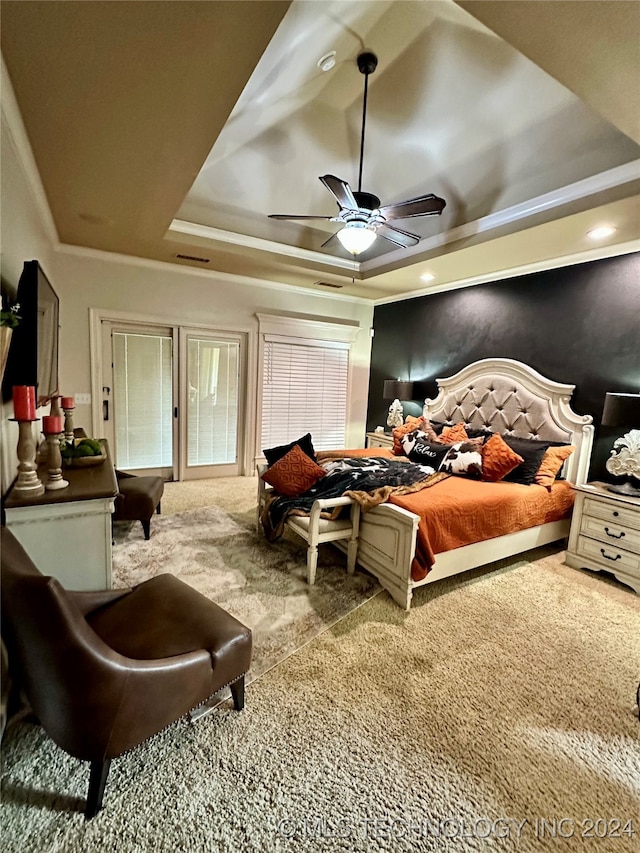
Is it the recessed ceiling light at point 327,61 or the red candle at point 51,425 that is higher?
the recessed ceiling light at point 327,61

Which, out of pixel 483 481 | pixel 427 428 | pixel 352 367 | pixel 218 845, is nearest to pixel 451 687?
pixel 218 845

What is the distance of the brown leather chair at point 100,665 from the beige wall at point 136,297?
146 centimetres

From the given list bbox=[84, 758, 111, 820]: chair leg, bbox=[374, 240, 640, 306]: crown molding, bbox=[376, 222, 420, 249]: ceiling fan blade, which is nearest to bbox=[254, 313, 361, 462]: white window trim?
bbox=[374, 240, 640, 306]: crown molding

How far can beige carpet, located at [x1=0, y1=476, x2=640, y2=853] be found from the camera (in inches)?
49.9

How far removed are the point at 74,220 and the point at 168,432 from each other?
97.1 inches

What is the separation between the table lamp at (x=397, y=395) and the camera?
523 centimetres

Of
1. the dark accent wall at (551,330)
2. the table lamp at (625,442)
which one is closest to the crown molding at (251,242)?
the dark accent wall at (551,330)

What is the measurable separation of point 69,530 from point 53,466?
13.2 inches

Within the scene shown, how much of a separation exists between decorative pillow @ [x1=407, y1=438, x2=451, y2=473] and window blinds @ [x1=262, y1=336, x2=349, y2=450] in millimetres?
2063

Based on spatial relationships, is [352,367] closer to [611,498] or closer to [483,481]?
[483,481]

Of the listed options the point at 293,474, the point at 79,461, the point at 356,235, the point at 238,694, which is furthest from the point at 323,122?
the point at 238,694

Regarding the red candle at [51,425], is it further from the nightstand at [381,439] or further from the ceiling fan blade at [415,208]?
the nightstand at [381,439]

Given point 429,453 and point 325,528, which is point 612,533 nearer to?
point 429,453

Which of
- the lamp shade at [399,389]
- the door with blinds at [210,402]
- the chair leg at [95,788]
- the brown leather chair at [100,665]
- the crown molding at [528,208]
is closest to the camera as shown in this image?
the brown leather chair at [100,665]
